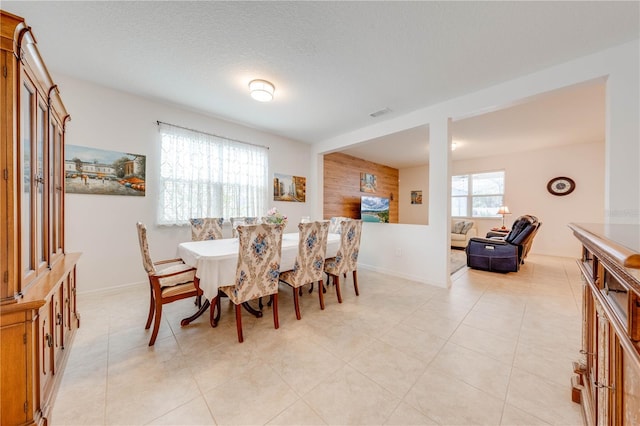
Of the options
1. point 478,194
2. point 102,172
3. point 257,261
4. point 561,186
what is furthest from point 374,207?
point 102,172

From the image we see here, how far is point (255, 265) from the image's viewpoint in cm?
197

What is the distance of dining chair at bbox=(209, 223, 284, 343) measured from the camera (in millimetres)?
1891

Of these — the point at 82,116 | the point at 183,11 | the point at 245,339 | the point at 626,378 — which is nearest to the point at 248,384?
the point at 245,339

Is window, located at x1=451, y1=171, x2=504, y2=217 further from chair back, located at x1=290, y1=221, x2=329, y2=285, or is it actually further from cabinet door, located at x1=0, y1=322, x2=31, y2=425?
cabinet door, located at x1=0, y1=322, x2=31, y2=425

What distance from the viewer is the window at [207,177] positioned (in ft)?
11.1

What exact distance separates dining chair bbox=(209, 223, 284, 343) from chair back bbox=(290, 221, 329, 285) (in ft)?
0.83

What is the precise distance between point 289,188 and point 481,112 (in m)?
3.37

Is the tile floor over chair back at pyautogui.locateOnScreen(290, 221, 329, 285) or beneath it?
beneath

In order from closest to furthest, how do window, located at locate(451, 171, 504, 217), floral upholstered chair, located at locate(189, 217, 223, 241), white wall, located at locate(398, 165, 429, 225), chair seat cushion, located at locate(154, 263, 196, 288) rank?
chair seat cushion, located at locate(154, 263, 196, 288)
floral upholstered chair, located at locate(189, 217, 223, 241)
window, located at locate(451, 171, 504, 217)
white wall, located at locate(398, 165, 429, 225)

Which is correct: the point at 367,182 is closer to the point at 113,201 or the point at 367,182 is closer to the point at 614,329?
the point at 113,201

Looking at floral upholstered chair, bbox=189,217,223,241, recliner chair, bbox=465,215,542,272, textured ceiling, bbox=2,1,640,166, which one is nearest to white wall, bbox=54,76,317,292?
textured ceiling, bbox=2,1,640,166

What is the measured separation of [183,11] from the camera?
1786 millimetres

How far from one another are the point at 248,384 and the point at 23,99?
6.40 ft

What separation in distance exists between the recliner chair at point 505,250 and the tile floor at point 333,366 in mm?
1317
